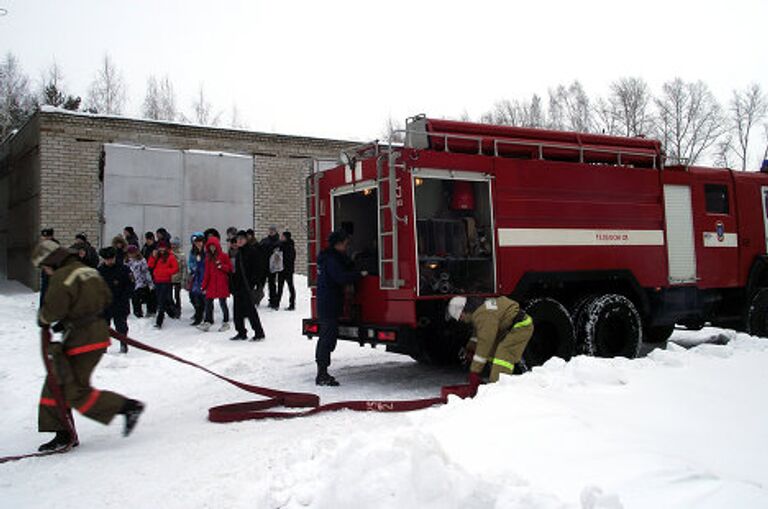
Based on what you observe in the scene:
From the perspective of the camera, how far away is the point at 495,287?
7.65 metres

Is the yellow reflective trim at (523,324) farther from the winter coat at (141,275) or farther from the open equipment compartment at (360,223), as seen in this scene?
the winter coat at (141,275)

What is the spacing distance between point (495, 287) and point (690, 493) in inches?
177

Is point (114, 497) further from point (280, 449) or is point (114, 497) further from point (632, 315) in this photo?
point (632, 315)

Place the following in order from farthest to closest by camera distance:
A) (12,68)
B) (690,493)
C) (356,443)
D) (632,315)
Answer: (12,68)
(632,315)
(356,443)
(690,493)

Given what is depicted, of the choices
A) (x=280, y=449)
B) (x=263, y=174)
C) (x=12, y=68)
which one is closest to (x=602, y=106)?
(x=263, y=174)

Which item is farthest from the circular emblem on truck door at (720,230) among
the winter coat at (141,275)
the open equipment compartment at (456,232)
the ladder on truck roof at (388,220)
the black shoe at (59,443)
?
the winter coat at (141,275)

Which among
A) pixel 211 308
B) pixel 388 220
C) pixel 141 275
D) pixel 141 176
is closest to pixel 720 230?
pixel 388 220

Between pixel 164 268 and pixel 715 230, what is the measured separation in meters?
9.44

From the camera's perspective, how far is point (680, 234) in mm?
9523

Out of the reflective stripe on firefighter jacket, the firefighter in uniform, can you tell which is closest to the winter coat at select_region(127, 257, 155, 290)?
the firefighter in uniform

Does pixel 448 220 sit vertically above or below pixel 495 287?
above

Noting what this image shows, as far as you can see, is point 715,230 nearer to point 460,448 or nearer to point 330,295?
point 330,295

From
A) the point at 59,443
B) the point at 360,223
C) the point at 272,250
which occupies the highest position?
the point at 360,223

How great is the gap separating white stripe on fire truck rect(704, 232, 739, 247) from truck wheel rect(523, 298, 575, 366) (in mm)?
3325
